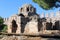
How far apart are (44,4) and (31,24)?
8090 millimetres

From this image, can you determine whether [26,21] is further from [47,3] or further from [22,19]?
[47,3]

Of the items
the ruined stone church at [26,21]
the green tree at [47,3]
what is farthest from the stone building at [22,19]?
the green tree at [47,3]

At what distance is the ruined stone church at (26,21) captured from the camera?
3472 centimetres

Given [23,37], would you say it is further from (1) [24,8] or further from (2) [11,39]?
(1) [24,8]

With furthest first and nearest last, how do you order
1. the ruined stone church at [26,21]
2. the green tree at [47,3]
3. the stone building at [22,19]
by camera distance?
1. the stone building at [22,19]
2. the ruined stone church at [26,21]
3. the green tree at [47,3]

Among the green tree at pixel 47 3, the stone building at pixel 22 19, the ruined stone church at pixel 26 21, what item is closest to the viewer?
the green tree at pixel 47 3

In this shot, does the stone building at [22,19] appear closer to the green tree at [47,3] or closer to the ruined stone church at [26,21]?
the ruined stone church at [26,21]

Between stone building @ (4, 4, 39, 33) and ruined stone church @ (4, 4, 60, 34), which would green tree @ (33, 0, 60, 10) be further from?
stone building @ (4, 4, 39, 33)

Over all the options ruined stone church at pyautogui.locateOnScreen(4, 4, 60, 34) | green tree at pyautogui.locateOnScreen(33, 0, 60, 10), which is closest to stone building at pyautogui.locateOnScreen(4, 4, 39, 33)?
ruined stone church at pyautogui.locateOnScreen(4, 4, 60, 34)

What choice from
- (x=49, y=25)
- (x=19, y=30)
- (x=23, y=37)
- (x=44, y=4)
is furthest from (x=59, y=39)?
(x=19, y=30)

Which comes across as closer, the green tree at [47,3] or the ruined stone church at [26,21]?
the green tree at [47,3]

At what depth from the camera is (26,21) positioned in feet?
137

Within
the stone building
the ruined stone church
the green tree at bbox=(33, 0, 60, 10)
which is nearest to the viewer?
the green tree at bbox=(33, 0, 60, 10)

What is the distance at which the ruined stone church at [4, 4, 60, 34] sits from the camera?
3472 cm
